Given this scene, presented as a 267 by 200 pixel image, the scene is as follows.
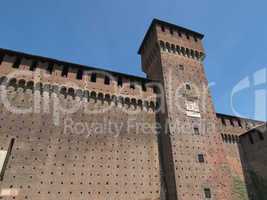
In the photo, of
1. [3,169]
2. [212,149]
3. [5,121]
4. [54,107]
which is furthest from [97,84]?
[212,149]

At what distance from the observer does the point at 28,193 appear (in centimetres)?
1102

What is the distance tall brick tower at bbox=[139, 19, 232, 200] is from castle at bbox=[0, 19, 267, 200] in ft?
0.23

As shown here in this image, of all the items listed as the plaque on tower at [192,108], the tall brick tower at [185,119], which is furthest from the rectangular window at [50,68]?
the plaque on tower at [192,108]

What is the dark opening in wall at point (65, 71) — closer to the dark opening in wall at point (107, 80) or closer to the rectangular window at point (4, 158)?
the dark opening in wall at point (107, 80)

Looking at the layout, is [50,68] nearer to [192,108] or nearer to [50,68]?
[50,68]

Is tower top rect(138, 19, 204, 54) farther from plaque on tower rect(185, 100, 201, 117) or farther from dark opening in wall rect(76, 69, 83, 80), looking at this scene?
dark opening in wall rect(76, 69, 83, 80)

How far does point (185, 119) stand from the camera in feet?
52.2

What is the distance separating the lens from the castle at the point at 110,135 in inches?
472

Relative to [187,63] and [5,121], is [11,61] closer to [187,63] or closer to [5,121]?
[5,121]

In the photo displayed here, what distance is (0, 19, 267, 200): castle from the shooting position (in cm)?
1198

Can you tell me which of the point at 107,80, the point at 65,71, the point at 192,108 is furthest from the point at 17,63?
the point at 192,108

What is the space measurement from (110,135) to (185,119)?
5.18 metres

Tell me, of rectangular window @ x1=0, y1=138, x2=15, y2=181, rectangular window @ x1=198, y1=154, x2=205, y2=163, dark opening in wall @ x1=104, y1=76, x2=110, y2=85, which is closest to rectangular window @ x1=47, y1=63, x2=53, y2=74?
dark opening in wall @ x1=104, y1=76, x2=110, y2=85

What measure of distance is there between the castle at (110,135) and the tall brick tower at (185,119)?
69 millimetres
